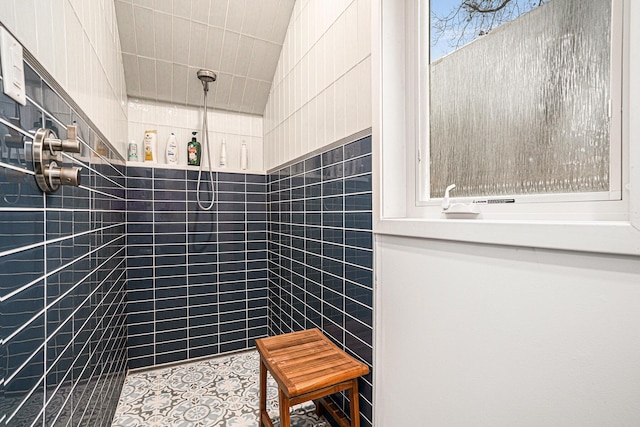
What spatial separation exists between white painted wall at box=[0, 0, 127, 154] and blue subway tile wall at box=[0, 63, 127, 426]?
76 millimetres

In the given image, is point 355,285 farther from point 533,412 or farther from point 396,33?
point 396,33

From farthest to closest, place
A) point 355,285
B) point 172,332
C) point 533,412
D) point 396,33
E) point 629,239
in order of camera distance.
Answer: point 172,332, point 355,285, point 396,33, point 533,412, point 629,239

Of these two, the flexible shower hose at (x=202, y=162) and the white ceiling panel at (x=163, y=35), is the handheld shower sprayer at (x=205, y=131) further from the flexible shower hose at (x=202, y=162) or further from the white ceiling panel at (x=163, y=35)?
the white ceiling panel at (x=163, y=35)

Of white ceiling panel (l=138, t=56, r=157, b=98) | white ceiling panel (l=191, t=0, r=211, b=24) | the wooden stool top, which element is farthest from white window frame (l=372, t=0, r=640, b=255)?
white ceiling panel (l=138, t=56, r=157, b=98)

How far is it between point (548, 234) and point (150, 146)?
2186 mm

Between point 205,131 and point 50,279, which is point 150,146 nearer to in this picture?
point 205,131

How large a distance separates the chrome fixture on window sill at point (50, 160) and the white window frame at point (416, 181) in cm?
87

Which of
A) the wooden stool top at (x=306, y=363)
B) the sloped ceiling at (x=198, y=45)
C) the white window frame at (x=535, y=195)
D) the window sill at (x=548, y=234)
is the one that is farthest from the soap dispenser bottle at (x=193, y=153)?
the window sill at (x=548, y=234)

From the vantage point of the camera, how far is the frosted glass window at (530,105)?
2.05ft

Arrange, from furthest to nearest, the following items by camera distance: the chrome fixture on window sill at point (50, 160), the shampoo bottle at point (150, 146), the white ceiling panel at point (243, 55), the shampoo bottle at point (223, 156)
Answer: the shampoo bottle at point (223, 156) < the shampoo bottle at point (150, 146) < the white ceiling panel at point (243, 55) < the chrome fixture on window sill at point (50, 160)

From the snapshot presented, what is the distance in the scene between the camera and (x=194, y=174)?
209 centimetres

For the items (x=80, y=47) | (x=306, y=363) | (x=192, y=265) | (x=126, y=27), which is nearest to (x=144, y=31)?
(x=126, y=27)

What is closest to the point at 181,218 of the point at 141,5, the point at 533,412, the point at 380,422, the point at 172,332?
the point at 172,332

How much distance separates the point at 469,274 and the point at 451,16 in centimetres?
83
